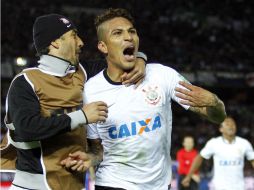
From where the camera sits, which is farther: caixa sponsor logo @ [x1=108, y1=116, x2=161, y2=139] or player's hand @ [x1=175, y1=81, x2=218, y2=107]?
caixa sponsor logo @ [x1=108, y1=116, x2=161, y2=139]

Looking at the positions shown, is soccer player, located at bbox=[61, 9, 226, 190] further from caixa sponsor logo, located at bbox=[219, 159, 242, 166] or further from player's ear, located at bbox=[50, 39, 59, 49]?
caixa sponsor logo, located at bbox=[219, 159, 242, 166]

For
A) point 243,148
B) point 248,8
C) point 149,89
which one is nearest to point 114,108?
point 149,89

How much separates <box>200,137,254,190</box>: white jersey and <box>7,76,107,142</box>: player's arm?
561cm

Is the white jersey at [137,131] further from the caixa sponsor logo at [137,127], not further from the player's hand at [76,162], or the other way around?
the player's hand at [76,162]

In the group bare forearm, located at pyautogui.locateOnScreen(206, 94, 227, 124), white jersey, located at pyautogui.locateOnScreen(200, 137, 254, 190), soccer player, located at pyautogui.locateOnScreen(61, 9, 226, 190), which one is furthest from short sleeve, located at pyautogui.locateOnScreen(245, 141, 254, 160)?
bare forearm, located at pyautogui.locateOnScreen(206, 94, 227, 124)

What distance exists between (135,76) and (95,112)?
0.47 metres

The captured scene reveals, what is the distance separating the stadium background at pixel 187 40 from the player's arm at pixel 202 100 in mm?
13400

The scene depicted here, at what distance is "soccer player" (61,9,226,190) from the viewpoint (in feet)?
11.3

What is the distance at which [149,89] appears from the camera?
352 centimetres

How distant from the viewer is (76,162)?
3260mm

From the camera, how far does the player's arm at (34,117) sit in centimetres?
306

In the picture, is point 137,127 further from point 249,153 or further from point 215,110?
point 249,153

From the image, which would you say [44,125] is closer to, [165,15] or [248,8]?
[165,15]

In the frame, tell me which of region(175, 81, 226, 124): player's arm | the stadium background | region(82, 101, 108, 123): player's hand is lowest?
region(82, 101, 108, 123): player's hand
